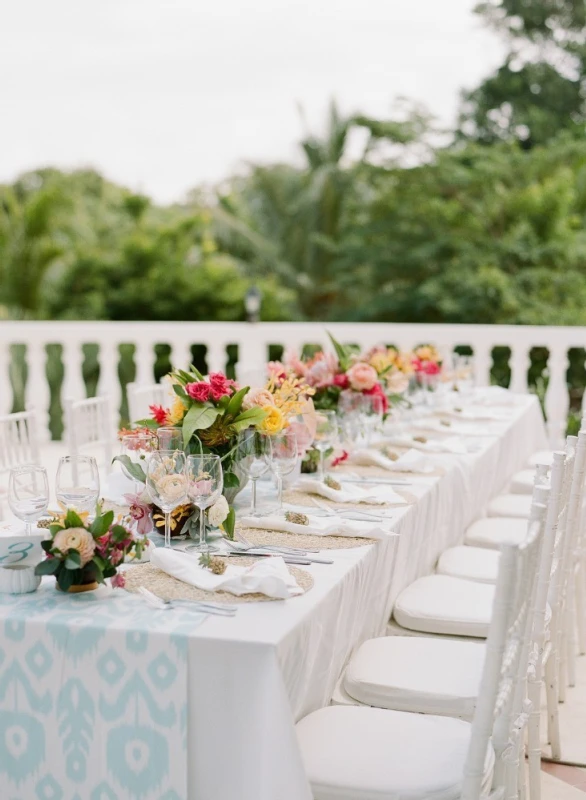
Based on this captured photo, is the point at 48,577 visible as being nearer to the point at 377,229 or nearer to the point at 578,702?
the point at 578,702

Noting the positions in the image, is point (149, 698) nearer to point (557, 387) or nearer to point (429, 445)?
point (429, 445)

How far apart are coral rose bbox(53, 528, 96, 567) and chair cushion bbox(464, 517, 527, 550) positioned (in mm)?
1992

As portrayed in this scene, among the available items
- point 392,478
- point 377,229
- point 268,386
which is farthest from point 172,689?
point 377,229

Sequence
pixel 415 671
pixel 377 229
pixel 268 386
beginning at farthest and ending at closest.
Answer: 1. pixel 377 229
2. pixel 268 386
3. pixel 415 671

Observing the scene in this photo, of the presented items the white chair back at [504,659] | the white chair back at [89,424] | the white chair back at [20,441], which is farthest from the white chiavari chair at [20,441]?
the white chair back at [504,659]

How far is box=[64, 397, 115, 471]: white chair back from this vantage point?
3.78m

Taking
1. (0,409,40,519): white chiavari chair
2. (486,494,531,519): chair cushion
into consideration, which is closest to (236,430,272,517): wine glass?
(0,409,40,519): white chiavari chair

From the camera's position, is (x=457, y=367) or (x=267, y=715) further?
(x=457, y=367)

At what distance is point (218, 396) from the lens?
2.57m

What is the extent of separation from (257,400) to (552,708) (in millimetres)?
1229

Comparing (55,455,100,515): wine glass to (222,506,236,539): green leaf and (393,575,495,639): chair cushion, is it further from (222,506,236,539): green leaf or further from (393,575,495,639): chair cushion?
(393,575,495,639): chair cushion

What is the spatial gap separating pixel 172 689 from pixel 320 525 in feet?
2.57

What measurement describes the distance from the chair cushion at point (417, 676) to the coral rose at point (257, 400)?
0.62m

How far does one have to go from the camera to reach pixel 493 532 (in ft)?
12.4
